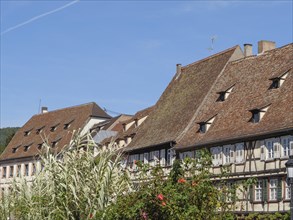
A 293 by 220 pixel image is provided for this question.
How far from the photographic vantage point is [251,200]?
37719 mm

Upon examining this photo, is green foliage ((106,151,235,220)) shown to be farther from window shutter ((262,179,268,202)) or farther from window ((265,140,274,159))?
window shutter ((262,179,268,202))

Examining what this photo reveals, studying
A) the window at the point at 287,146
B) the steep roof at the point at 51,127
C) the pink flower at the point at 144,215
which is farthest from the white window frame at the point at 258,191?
the steep roof at the point at 51,127

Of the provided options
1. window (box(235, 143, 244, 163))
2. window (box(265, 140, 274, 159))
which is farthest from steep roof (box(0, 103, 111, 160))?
window (box(265, 140, 274, 159))

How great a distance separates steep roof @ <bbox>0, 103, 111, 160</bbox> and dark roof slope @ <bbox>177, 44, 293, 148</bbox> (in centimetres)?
2505

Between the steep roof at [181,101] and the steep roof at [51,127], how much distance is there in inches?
676

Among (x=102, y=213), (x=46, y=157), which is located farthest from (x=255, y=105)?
(x=102, y=213)

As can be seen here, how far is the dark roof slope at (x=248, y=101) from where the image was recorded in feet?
122

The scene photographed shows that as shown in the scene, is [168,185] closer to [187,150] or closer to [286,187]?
[286,187]

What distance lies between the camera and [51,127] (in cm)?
7350

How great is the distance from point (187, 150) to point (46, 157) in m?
17.1

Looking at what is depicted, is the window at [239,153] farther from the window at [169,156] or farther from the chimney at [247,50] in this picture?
the chimney at [247,50]

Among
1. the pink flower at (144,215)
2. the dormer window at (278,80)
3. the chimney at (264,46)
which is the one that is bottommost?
the pink flower at (144,215)

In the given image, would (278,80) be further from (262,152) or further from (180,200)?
(180,200)

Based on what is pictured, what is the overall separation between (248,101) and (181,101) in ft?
31.2
